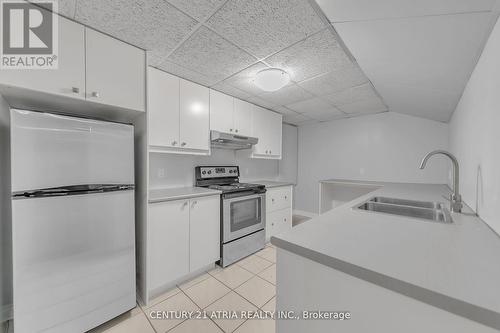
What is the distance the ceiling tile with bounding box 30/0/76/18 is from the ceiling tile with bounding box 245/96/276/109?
191 cm

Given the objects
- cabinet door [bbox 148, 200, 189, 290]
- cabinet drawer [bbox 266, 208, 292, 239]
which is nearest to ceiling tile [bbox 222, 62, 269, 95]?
cabinet door [bbox 148, 200, 189, 290]

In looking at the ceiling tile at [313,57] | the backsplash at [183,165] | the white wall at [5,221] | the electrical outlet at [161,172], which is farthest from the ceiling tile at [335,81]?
the white wall at [5,221]

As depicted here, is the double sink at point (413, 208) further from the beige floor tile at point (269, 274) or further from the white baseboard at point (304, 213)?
the white baseboard at point (304, 213)

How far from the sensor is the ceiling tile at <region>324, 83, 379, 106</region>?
7.61ft

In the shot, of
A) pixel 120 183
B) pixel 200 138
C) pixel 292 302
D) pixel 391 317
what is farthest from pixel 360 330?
pixel 200 138

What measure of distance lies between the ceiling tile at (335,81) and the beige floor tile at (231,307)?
2.29m

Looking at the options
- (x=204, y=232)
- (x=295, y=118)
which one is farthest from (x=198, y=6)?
(x=295, y=118)

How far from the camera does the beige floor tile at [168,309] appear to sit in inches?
56.9

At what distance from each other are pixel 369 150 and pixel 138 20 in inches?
151

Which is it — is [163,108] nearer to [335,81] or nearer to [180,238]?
[180,238]

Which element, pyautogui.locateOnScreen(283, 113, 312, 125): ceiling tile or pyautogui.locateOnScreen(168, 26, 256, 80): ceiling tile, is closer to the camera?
pyautogui.locateOnScreen(168, 26, 256, 80): ceiling tile

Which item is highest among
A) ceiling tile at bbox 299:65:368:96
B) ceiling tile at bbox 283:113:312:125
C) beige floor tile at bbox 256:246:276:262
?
ceiling tile at bbox 283:113:312:125

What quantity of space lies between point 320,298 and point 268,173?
10.7ft

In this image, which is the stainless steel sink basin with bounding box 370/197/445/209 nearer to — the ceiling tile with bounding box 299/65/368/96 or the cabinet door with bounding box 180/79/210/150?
the ceiling tile with bounding box 299/65/368/96
